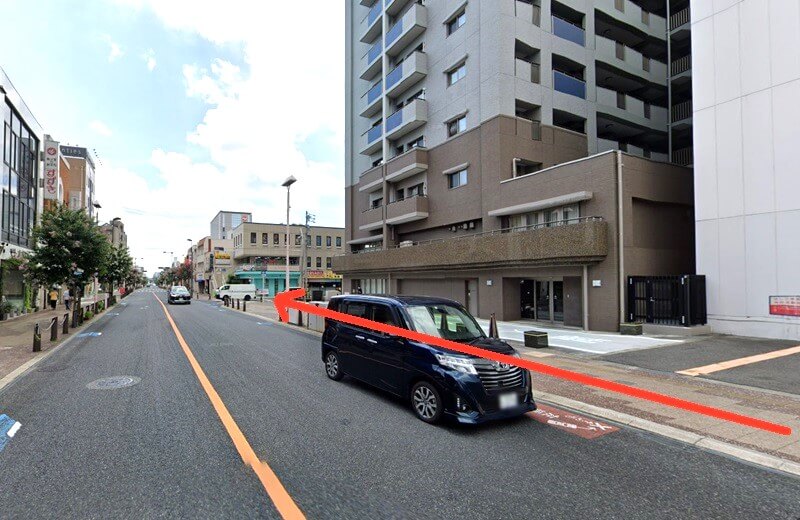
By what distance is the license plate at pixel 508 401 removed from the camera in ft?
17.9

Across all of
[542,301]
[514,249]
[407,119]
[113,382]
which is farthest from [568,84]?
[113,382]

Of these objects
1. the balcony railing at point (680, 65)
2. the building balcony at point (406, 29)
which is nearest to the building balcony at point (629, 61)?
the balcony railing at point (680, 65)

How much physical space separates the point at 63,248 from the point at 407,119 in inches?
814

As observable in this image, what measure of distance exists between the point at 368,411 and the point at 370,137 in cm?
Answer: 3051

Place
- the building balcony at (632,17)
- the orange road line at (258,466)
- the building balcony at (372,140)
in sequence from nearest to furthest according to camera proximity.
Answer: the orange road line at (258,466), the building balcony at (632,17), the building balcony at (372,140)

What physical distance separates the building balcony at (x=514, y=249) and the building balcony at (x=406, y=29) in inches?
598

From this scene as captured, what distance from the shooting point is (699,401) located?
268 inches

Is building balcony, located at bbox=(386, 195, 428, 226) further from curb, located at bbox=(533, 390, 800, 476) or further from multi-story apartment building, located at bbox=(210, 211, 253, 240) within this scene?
multi-story apartment building, located at bbox=(210, 211, 253, 240)

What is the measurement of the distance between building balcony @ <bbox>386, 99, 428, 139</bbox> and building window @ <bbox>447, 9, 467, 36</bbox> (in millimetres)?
4580

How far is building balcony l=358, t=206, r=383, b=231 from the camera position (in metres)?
32.0

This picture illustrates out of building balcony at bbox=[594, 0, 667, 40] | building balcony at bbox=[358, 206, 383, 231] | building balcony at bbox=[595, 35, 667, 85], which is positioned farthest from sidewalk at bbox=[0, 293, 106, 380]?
building balcony at bbox=[594, 0, 667, 40]

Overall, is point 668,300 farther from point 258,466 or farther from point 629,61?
point 629,61

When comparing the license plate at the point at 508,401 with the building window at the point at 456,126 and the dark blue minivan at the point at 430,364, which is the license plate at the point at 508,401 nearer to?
the dark blue minivan at the point at 430,364
